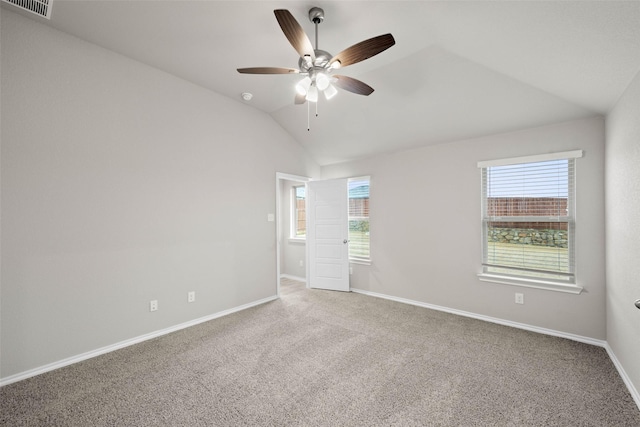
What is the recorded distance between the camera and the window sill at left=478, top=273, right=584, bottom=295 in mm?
2959

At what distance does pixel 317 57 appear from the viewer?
2.01 metres

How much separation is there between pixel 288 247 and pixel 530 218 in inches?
168

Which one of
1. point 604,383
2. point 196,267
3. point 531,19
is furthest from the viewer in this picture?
point 196,267

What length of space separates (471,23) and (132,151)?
3.36 meters

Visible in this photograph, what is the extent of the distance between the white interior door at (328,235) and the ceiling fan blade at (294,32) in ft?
10.0

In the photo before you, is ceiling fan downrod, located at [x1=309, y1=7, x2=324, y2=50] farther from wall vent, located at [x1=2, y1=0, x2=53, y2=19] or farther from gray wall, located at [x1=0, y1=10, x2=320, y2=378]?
gray wall, located at [x1=0, y1=10, x2=320, y2=378]

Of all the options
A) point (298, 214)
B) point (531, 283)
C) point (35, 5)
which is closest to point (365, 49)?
point (35, 5)

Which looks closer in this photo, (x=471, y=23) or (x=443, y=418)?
(x=443, y=418)

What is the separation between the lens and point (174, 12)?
2.21 meters

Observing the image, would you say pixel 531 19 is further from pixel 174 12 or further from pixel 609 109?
pixel 174 12

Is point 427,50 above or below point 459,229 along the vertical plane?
above

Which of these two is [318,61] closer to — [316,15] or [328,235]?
[316,15]

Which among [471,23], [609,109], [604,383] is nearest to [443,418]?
[604,383]

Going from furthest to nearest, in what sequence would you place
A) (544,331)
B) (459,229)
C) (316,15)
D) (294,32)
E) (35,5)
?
(459,229) → (544,331) → (316,15) → (35,5) → (294,32)
